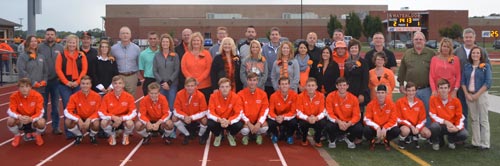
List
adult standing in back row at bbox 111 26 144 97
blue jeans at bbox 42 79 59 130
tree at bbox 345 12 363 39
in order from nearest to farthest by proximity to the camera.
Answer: adult standing in back row at bbox 111 26 144 97, blue jeans at bbox 42 79 59 130, tree at bbox 345 12 363 39

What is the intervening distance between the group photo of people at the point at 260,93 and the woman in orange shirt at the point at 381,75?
2cm

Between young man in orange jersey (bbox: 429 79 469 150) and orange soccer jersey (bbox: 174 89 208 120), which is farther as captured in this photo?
orange soccer jersey (bbox: 174 89 208 120)

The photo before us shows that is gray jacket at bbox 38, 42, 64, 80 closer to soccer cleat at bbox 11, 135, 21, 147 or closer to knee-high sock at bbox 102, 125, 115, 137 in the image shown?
soccer cleat at bbox 11, 135, 21, 147

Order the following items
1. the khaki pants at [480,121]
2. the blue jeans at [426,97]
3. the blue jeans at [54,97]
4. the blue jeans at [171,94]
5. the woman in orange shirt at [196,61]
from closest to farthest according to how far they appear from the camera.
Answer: the khaki pants at [480,121]
the blue jeans at [426,97]
the woman in orange shirt at [196,61]
the blue jeans at [171,94]
the blue jeans at [54,97]

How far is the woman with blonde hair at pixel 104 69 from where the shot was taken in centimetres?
877

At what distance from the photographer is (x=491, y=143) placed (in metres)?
Answer: 8.34

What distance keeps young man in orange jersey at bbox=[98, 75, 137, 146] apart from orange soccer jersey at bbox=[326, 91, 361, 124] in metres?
2.90

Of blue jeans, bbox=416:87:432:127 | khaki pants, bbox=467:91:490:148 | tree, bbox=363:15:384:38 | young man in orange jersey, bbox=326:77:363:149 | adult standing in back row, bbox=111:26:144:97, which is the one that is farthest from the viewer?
tree, bbox=363:15:384:38

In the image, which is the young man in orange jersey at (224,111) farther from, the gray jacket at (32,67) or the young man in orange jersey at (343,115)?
the gray jacket at (32,67)

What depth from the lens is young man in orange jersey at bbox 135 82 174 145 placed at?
27.1 ft

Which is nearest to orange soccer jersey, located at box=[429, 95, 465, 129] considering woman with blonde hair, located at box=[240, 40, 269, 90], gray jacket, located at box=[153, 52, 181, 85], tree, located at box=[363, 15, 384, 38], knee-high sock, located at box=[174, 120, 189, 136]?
woman with blonde hair, located at box=[240, 40, 269, 90]

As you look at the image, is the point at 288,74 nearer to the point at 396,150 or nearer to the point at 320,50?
the point at 320,50

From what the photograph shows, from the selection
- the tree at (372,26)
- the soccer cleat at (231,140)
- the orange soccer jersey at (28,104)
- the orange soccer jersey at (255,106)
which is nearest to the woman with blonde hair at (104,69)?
the orange soccer jersey at (28,104)

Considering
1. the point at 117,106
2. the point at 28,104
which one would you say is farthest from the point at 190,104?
the point at 28,104
